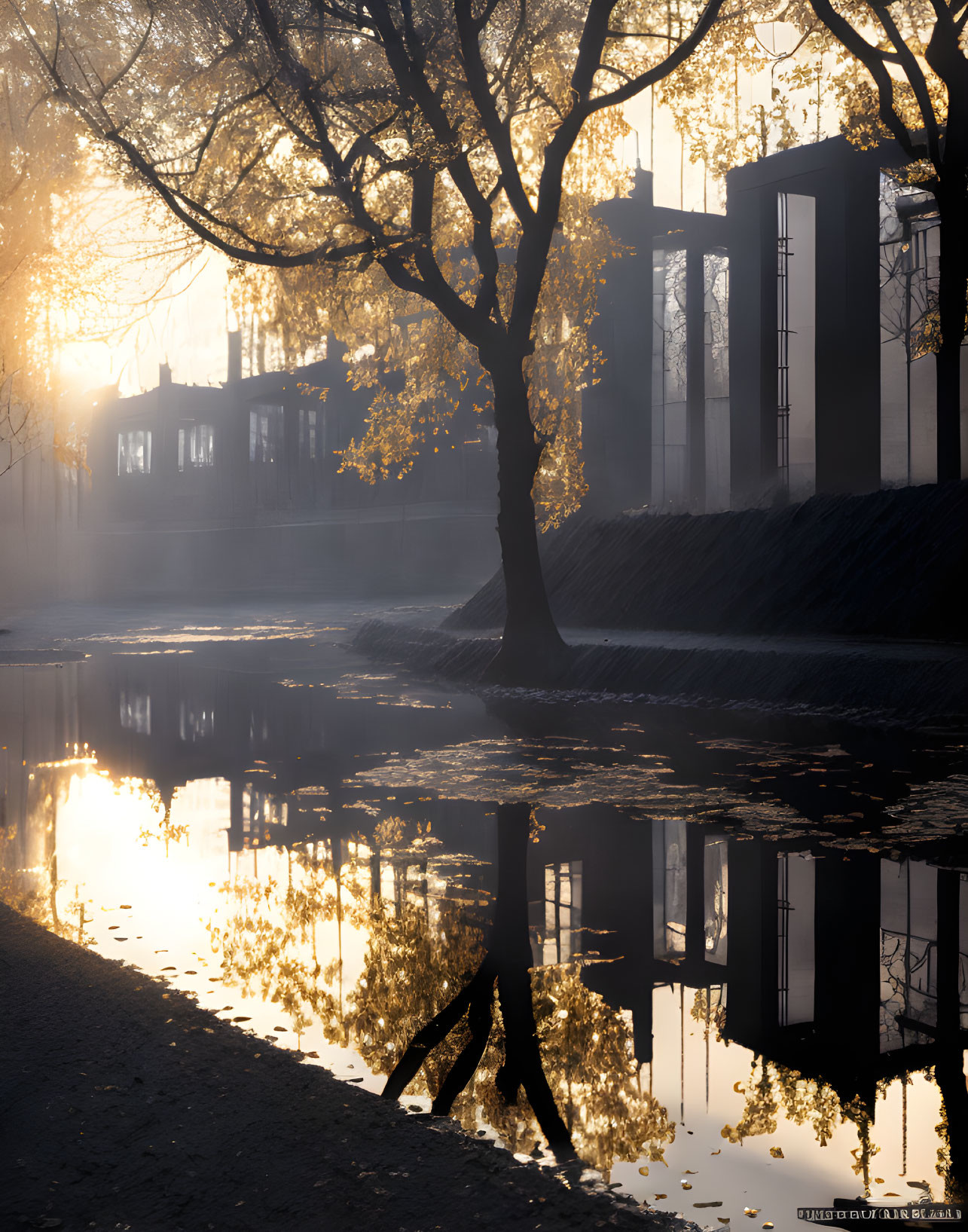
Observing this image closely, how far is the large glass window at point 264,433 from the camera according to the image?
45.2m

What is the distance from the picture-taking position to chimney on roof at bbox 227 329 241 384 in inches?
1863

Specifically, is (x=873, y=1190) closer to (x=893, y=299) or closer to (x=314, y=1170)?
(x=314, y=1170)

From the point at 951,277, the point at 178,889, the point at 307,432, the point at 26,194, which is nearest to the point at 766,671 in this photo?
the point at 951,277

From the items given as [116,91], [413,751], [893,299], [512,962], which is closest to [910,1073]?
[512,962]

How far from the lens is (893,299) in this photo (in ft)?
78.2

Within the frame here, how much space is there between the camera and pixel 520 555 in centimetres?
1459

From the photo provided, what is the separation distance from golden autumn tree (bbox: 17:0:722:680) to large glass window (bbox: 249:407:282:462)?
98.9 ft

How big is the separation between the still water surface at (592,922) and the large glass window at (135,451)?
42575 millimetres

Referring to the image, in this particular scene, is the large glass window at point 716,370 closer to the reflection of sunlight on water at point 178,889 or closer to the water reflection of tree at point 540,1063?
the reflection of sunlight on water at point 178,889

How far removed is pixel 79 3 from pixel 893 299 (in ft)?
55.1

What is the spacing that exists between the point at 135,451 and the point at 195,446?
11.5 ft

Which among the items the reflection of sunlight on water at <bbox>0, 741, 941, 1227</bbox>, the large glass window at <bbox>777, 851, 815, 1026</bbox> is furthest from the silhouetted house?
the large glass window at <bbox>777, 851, 815, 1026</bbox>

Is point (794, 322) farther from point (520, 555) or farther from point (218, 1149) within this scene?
point (218, 1149)

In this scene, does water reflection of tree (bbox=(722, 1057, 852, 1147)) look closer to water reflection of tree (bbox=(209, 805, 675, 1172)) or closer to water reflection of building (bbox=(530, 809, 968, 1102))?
water reflection of building (bbox=(530, 809, 968, 1102))
